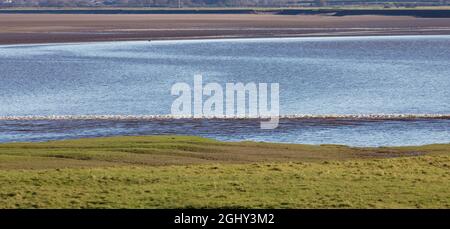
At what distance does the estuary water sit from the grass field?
16.6 feet

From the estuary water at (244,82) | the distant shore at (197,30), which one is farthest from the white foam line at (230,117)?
the distant shore at (197,30)

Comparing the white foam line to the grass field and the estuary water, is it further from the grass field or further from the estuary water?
the grass field

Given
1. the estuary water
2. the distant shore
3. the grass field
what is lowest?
the distant shore

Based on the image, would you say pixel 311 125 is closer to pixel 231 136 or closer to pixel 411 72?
pixel 231 136

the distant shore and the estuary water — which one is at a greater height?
the estuary water

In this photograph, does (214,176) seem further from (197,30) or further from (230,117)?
(197,30)

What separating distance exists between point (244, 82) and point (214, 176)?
107ft

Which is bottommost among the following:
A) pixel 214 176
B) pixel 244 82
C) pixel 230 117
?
pixel 244 82

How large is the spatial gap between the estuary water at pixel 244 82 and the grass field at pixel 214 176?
5064 mm

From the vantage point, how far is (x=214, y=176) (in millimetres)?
18078

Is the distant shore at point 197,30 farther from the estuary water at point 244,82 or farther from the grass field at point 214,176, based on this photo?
the grass field at point 214,176

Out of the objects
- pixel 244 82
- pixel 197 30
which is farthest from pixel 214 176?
pixel 197 30

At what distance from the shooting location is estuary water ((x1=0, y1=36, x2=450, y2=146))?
31859 mm

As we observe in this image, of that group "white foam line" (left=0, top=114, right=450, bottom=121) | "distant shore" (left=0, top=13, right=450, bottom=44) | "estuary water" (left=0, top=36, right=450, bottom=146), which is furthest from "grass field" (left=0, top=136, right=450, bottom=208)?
"distant shore" (left=0, top=13, right=450, bottom=44)
